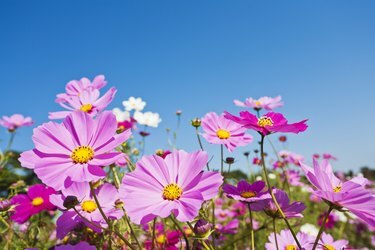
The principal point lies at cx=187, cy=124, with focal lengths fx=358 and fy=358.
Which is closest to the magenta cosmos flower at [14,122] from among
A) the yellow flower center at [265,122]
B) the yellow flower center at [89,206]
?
the yellow flower center at [89,206]

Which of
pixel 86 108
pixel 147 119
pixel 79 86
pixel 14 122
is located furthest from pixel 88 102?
pixel 14 122

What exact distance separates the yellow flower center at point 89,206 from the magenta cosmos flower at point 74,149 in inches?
7.1

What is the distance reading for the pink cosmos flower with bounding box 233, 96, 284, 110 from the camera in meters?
1.21

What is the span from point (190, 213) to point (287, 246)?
1.12 ft

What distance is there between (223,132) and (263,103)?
0.40 meters

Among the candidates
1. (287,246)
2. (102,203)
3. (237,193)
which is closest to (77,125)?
(102,203)

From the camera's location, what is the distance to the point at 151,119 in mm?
2070

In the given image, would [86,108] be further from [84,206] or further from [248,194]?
[248,194]

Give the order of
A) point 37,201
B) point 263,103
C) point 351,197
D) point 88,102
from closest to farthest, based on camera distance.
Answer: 1. point 351,197
2. point 88,102
3. point 37,201
4. point 263,103

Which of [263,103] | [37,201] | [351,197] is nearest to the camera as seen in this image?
[351,197]

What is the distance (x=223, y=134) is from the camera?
88 centimetres

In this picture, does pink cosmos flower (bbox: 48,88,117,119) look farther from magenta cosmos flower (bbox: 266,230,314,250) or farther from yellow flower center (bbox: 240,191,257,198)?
magenta cosmos flower (bbox: 266,230,314,250)

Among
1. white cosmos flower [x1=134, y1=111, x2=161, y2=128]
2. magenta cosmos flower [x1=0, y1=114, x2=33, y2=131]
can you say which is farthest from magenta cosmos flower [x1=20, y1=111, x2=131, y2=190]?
magenta cosmos flower [x1=0, y1=114, x2=33, y2=131]

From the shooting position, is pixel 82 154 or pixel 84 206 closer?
pixel 82 154
